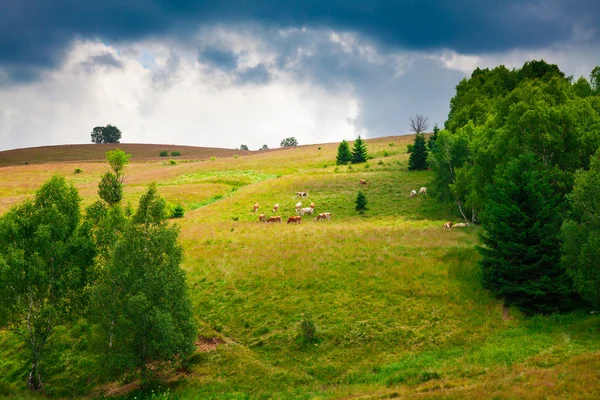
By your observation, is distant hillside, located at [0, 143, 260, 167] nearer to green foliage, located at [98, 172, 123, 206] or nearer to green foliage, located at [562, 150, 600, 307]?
green foliage, located at [98, 172, 123, 206]

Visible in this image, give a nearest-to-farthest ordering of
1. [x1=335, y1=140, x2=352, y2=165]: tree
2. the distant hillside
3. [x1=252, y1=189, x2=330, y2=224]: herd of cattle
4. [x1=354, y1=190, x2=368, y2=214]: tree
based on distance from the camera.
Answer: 1. [x1=252, y1=189, x2=330, y2=224]: herd of cattle
2. [x1=354, y1=190, x2=368, y2=214]: tree
3. [x1=335, y1=140, x2=352, y2=165]: tree
4. the distant hillside

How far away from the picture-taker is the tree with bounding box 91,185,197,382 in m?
25.2

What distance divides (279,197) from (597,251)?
4597 cm

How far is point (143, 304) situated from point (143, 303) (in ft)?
0.35

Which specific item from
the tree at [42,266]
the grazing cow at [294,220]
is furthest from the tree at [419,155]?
the tree at [42,266]

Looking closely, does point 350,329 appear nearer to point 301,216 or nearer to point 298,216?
point 298,216

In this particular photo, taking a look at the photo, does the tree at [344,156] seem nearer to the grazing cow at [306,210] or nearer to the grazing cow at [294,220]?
the grazing cow at [306,210]

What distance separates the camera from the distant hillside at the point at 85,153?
5261 inches

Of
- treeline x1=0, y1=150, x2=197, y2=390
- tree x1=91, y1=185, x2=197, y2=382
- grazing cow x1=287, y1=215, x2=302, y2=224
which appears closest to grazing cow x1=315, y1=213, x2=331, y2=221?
grazing cow x1=287, y1=215, x2=302, y2=224

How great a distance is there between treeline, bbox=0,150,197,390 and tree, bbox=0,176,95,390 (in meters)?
0.06

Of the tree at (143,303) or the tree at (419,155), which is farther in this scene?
the tree at (419,155)

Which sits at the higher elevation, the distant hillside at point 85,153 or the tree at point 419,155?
the distant hillside at point 85,153

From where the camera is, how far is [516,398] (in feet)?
54.5

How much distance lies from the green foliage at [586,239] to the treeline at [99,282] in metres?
24.4
